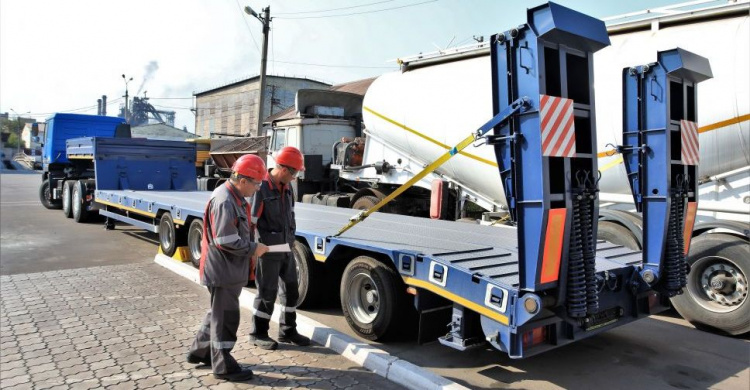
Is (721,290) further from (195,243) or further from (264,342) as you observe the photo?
(195,243)

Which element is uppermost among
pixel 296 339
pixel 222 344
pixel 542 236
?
pixel 542 236

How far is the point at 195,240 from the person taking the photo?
8008 millimetres

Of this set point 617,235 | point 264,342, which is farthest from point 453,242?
→ point 617,235

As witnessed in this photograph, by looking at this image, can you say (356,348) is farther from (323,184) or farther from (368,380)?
(323,184)

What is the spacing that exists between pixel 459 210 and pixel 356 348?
516 centimetres

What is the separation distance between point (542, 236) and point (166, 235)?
284 inches

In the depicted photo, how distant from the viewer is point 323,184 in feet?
41.9

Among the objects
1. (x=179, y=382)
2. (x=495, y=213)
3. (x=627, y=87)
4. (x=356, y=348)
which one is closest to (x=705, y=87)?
(x=627, y=87)

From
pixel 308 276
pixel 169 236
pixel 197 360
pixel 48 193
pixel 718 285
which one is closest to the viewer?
pixel 197 360

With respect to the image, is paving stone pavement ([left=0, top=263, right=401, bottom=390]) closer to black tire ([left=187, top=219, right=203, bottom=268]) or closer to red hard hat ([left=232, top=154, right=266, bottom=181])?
black tire ([left=187, top=219, right=203, bottom=268])

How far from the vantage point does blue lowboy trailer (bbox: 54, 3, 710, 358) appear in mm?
3428

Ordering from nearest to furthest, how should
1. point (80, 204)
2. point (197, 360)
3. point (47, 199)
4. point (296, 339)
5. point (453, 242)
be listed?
point (197, 360) → point (296, 339) → point (453, 242) → point (80, 204) → point (47, 199)

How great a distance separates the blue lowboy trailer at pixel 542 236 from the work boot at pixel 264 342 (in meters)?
0.78

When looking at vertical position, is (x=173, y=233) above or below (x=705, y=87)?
below
